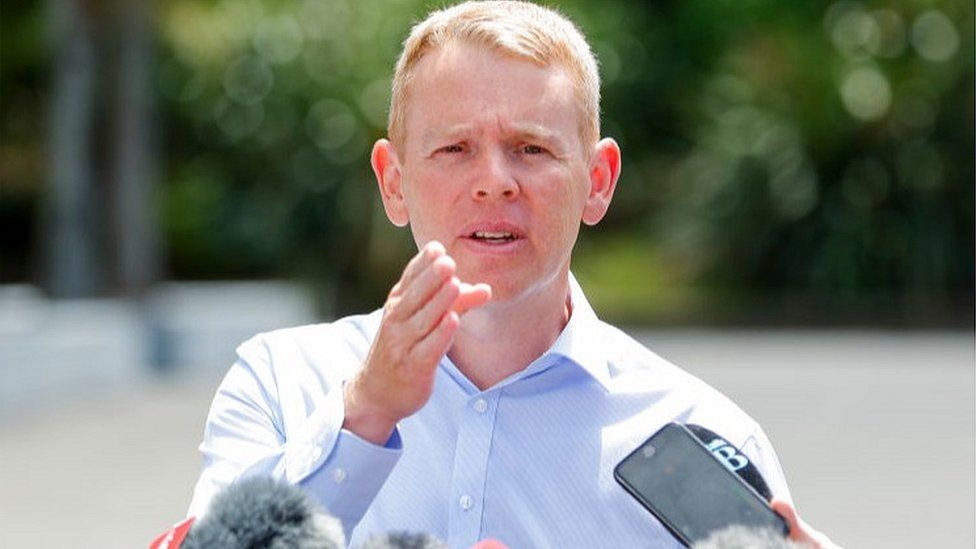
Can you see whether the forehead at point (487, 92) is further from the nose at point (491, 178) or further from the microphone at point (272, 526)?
the microphone at point (272, 526)

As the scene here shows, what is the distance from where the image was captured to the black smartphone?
150 cm

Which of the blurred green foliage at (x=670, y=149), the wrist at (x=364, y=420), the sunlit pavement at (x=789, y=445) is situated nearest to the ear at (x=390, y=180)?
the wrist at (x=364, y=420)

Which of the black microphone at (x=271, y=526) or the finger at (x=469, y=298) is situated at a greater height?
the finger at (x=469, y=298)

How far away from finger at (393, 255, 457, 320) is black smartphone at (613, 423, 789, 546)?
275mm

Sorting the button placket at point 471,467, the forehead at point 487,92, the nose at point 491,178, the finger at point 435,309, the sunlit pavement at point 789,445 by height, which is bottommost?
the sunlit pavement at point 789,445

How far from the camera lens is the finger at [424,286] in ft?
4.70

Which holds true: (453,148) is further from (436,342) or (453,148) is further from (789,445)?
(789,445)

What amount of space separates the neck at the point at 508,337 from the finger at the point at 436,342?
1.65 feet

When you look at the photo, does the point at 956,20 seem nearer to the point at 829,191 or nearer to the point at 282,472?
the point at 829,191

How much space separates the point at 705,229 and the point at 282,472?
2613cm

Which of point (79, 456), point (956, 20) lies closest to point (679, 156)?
point (956, 20)

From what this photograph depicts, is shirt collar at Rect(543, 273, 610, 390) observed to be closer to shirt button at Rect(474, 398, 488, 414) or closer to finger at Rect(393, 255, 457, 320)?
shirt button at Rect(474, 398, 488, 414)

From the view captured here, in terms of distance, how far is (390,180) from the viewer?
203cm

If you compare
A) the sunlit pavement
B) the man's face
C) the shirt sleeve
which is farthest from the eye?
the sunlit pavement
